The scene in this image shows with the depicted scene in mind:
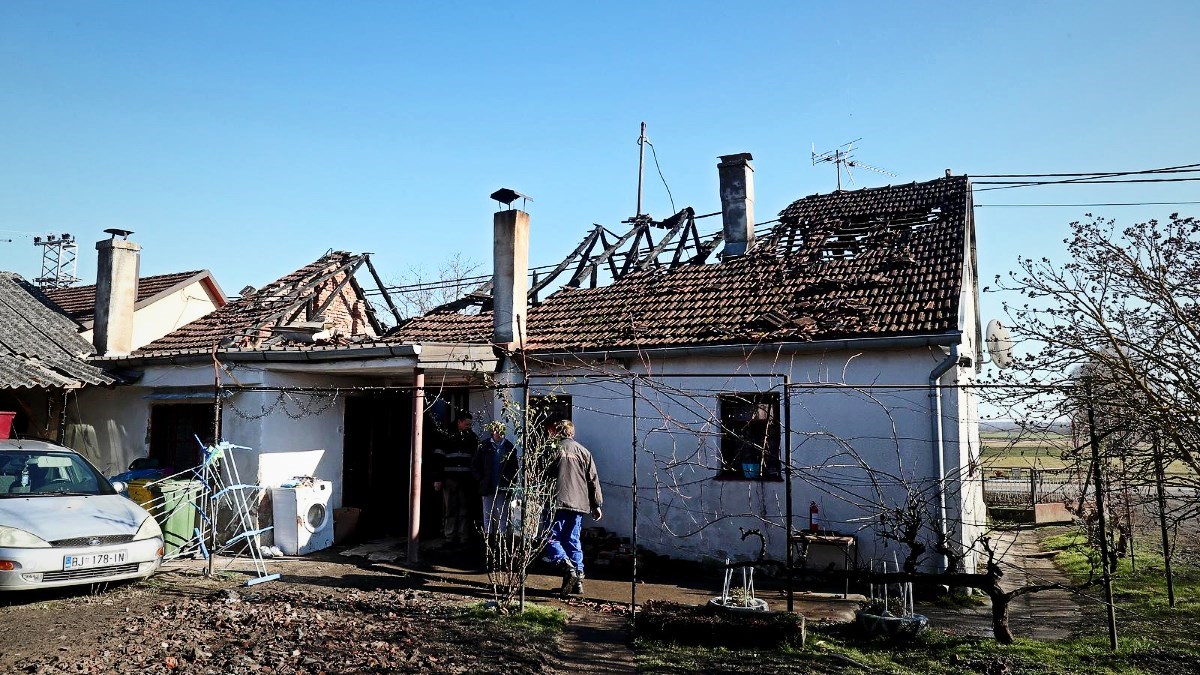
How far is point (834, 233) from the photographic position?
578 inches

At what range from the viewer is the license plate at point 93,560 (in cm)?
786

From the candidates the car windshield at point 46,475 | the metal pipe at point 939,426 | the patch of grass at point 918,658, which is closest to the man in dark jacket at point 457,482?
the car windshield at point 46,475

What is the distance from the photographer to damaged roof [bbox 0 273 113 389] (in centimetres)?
1234

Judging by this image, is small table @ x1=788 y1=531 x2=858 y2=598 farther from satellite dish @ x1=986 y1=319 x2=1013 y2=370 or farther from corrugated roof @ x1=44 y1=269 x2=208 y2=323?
corrugated roof @ x1=44 y1=269 x2=208 y2=323

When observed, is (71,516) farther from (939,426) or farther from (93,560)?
(939,426)

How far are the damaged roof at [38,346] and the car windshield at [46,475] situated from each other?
133 inches

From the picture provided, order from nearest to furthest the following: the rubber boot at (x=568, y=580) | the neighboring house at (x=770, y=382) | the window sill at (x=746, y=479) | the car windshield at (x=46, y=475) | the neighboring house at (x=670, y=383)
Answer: the rubber boot at (x=568, y=580)
the car windshield at (x=46, y=475)
the neighboring house at (x=770, y=382)
the neighboring house at (x=670, y=383)
the window sill at (x=746, y=479)

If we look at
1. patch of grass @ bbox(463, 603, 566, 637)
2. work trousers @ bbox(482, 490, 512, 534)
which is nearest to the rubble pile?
patch of grass @ bbox(463, 603, 566, 637)

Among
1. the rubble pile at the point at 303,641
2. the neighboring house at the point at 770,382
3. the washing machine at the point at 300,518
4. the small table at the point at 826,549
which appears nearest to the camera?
the rubble pile at the point at 303,641

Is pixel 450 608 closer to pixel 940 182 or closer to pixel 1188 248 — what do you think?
pixel 1188 248

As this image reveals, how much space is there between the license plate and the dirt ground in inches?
15.3

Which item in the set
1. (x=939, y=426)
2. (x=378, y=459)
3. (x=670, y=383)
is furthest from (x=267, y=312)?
(x=939, y=426)

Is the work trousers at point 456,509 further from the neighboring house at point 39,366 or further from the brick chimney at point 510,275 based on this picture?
the neighboring house at point 39,366

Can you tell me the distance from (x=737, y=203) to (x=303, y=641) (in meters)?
12.4
